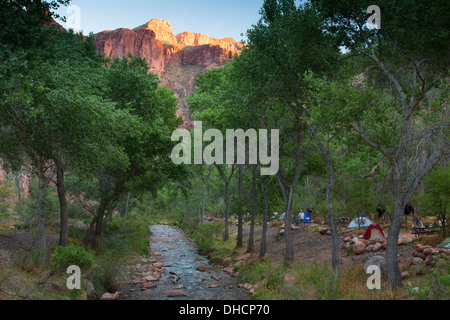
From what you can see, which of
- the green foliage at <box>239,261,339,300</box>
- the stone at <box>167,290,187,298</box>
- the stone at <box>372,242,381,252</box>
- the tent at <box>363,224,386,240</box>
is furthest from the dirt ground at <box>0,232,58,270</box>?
the tent at <box>363,224,386,240</box>

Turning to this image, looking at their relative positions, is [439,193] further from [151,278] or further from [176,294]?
[151,278]

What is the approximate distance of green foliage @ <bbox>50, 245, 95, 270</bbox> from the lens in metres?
11.1

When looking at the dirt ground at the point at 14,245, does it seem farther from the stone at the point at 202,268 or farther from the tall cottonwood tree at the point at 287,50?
the tall cottonwood tree at the point at 287,50

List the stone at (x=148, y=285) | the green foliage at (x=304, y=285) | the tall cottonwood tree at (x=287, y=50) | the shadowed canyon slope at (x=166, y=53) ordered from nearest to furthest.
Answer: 1. the green foliage at (x=304, y=285)
2. the tall cottonwood tree at (x=287, y=50)
3. the stone at (x=148, y=285)
4. the shadowed canyon slope at (x=166, y=53)

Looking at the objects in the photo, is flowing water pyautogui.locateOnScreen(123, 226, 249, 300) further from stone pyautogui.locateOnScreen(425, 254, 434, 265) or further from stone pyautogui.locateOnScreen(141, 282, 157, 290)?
stone pyautogui.locateOnScreen(425, 254, 434, 265)

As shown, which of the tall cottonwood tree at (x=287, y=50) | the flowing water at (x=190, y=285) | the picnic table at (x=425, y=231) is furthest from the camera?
the picnic table at (x=425, y=231)

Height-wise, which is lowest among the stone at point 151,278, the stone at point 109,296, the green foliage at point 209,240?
the green foliage at point 209,240

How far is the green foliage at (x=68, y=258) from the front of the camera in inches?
436

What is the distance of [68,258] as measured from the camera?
37.5 ft

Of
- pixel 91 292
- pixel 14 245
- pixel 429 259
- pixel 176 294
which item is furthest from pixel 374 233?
pixel 14 245

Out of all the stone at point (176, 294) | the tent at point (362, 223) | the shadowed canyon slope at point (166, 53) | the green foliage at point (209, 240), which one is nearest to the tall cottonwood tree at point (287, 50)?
the stone at point (176, 294)
